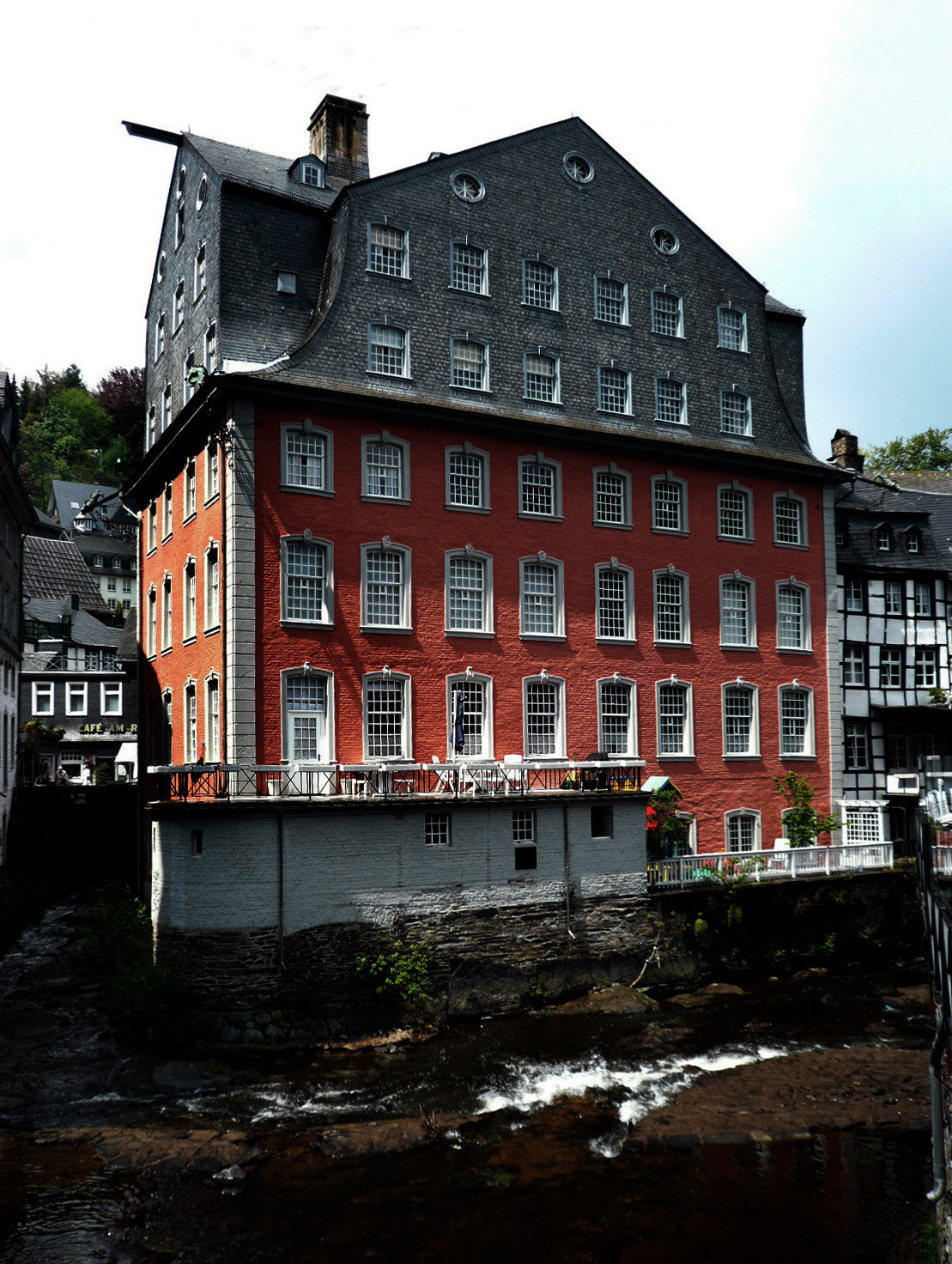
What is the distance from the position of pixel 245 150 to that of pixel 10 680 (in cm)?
2163

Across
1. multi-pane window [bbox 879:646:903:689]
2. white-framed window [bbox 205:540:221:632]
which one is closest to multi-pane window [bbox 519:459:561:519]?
white-framed window [bbox 205:540:221:632]

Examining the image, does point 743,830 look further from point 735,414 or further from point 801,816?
point 735,414

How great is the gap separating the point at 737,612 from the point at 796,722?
13.9 feet

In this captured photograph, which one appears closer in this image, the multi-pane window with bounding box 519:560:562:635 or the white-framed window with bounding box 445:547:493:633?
the white-framed window with bounding box 445:547:493:633

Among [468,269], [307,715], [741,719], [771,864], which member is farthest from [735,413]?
[307,715]

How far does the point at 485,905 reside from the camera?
84.3ft

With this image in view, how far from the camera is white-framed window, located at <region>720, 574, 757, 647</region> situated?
1325 inches

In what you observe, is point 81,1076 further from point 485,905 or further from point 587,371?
point 587,371

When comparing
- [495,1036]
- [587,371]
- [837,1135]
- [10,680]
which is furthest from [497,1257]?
[10,680]

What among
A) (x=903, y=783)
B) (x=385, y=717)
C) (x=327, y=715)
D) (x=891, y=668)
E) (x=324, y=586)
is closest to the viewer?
(x=327, y=715)

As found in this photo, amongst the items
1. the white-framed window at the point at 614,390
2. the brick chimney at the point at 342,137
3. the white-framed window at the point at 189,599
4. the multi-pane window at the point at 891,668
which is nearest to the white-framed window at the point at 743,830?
the multi-pane window at the point at 891,668

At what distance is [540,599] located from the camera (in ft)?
100

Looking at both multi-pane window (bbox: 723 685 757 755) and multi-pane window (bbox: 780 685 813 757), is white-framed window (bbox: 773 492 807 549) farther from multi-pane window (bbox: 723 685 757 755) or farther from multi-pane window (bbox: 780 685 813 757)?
multi-pane window (bbox: 723 685 757 755)

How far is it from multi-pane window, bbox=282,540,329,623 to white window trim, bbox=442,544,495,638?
3449 millimetres
